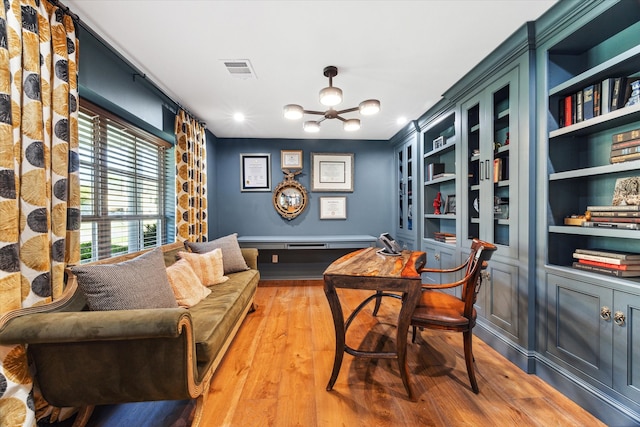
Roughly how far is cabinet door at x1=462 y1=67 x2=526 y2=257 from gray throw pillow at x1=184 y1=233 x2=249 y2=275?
8.06 ft

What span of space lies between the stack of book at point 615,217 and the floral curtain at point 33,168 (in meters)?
3.06

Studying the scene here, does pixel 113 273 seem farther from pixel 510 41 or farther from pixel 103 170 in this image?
pixel 510 41

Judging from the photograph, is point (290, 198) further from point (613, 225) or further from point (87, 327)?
point (613, 225)

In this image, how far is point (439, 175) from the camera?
3.31 m

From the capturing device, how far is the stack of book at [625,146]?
144 centimetres

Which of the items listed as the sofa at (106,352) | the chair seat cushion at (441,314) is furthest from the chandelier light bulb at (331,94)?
the sofa at (106,352)

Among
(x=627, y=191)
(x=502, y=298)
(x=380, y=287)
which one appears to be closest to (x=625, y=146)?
(x=627, y=191)

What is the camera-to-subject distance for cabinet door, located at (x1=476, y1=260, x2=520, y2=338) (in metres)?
2.02

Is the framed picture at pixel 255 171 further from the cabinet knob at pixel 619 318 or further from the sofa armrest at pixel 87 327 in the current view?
the cabinet knob at pixel 619 318

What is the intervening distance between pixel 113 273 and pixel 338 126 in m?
3.21

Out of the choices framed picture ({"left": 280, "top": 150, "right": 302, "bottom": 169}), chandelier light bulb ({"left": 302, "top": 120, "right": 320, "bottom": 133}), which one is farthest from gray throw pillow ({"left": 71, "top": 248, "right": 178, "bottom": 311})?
framed picture ({"left": 280, "top": 150, "right": 302, "bottom": 169})

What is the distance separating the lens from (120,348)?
48.2 inches

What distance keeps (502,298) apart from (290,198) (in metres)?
3.17

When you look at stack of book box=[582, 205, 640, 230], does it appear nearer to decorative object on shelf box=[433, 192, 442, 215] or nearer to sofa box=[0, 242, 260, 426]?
decorative object on shelf box=[433, 192, 442, 215]
